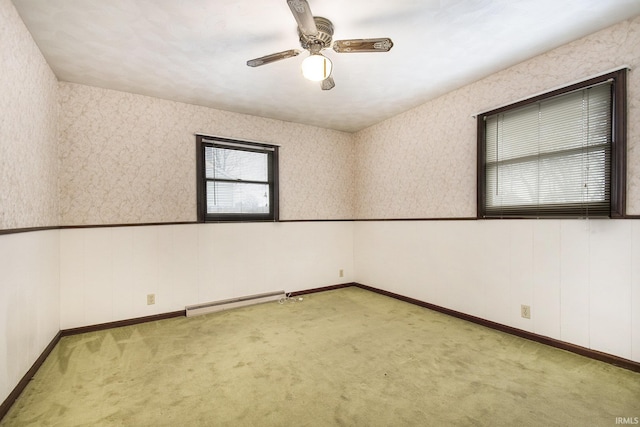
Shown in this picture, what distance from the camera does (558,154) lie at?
96.8 inches

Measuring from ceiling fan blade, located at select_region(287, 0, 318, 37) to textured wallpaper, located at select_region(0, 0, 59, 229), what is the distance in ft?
5.98

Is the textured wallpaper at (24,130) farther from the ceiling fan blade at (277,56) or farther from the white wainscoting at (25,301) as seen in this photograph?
the ceiling fan blade at (277,56)

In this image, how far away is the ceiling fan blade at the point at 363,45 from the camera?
6.24 feet

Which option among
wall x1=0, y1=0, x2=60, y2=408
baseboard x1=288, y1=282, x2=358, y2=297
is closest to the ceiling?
wall x1=0, y1=0, x2=60, y2=408

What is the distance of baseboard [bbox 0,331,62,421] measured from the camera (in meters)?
1.70

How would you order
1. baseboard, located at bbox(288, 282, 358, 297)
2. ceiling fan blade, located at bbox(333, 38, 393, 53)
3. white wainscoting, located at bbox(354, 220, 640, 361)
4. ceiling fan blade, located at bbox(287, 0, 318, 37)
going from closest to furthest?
ceiling fan blade, located at bbox(287, 0, 318, 37) → ceiling fan blade, located at bbox(333, 38, 393, 53) → white wainscoting, located at bbox(354, 220, 640, 361) → baseboard, located at bbox(288, 282, 358, 297)

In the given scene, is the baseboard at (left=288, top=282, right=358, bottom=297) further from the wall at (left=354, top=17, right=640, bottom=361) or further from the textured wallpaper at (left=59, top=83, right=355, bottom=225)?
the textured wallpaper at (left=59, top=83, right=355, bottom=225)

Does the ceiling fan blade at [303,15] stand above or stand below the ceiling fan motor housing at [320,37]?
below

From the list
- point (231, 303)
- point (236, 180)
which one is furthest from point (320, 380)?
point (236, 180)

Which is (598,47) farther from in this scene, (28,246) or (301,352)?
(28,246)

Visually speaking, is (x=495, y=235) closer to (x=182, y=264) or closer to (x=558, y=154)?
(x=558, y=154)

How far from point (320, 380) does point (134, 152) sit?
3041 mm

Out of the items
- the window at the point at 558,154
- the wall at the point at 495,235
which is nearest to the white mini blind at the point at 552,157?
the window at the point at 558,154

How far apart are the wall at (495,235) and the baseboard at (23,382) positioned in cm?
372
